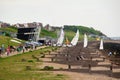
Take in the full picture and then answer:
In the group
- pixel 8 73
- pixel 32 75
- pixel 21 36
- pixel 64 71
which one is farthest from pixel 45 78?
pixel 21 36

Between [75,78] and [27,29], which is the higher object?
[27,29]

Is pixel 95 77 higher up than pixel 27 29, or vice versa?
pixel 27 29

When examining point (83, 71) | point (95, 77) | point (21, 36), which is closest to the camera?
point (95, 77)

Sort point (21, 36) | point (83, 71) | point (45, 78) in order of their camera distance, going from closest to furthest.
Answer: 1. point (45, 78)
2. point (83, 71)
3. point (21, 36)

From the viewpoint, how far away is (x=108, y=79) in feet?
134

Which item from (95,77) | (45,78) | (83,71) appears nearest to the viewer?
(45,78)

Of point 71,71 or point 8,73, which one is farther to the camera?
point 71,71

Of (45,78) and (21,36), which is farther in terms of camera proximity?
(21,36)

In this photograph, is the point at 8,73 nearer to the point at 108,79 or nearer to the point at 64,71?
the point at 64,71

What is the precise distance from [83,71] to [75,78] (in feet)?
21.0

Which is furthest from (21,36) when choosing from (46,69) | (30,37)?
(46,69)

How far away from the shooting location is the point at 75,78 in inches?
1602

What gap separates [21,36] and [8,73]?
11414cm

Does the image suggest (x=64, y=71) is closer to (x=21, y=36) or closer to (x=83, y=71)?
(x=83, y=71)
